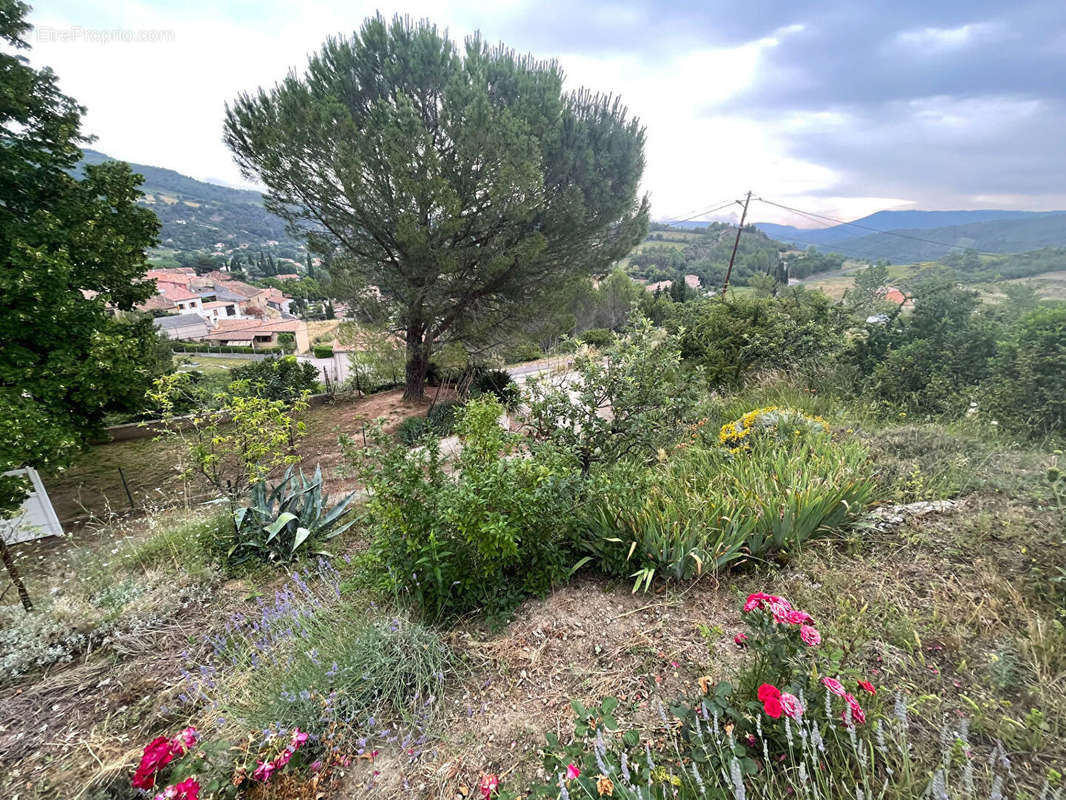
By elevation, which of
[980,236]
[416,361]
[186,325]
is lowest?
[186,325]

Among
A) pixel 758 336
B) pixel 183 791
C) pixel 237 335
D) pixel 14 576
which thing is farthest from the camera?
pixel 237 335

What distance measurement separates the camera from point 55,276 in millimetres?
4641

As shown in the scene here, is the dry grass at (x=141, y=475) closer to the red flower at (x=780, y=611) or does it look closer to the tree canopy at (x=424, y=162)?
the tree canopy at (x=424, y=162)

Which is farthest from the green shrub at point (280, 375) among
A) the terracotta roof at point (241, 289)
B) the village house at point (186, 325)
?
the terracotta roof at point (241, 289)

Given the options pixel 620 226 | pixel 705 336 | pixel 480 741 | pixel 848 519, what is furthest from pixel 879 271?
pixel 480 741

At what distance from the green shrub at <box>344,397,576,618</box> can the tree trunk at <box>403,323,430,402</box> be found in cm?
817

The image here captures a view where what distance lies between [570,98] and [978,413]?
10.2m

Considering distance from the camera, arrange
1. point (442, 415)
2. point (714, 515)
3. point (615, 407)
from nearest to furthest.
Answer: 1. point (714, 515)
2. point (615, 407)
3. point (442, 415)

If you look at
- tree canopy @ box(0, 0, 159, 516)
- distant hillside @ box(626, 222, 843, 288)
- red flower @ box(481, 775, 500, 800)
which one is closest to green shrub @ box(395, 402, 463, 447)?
tree canopy @ box(0, 0, 159, 516)

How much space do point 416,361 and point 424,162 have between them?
4876 millimetres

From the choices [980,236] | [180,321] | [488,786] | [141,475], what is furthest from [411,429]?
[180,321]

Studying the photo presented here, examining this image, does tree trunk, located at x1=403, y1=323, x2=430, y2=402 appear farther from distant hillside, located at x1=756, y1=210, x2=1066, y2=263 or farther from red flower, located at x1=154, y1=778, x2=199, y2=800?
distant hillside, located at x1=756, y1=210, x2=1066, y2=263

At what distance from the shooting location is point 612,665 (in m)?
1.76

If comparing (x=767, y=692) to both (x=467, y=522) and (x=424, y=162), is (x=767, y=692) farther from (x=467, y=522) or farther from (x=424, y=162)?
(x=424, y=162)
